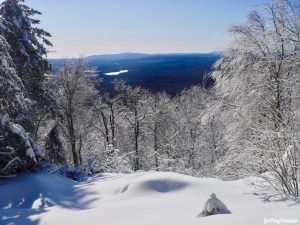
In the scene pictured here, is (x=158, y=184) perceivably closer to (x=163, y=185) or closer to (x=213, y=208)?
(x=163, y=185)

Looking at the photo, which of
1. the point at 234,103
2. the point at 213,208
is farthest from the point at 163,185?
the point at 234,103

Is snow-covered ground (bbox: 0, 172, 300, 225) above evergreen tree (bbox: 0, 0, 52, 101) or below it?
below

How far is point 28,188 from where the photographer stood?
857cm

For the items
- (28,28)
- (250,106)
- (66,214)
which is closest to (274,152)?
(66,214)

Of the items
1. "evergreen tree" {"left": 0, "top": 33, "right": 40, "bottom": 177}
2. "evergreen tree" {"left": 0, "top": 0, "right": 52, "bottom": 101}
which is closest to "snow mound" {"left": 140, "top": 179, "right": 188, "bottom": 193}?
"evergreen tree" {"left": 0, "top": 33, "right": 40, "bottom": 177}

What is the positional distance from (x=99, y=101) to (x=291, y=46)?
21.6 m

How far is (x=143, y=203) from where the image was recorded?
219 inches

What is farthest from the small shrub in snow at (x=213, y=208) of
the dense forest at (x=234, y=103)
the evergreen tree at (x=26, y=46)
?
the evergreen tree at (x=26, y=46)

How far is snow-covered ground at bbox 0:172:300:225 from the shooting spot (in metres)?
4.27

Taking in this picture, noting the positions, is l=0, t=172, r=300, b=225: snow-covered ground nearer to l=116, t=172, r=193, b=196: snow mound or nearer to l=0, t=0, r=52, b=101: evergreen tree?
l=116, t=172, r=193, b=196: snow mound

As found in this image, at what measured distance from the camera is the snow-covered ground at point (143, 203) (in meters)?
4.27

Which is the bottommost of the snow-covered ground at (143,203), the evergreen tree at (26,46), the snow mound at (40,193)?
the snow mound at (40,193)

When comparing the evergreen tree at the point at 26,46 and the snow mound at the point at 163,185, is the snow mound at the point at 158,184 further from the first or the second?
the evergreen tree at the point at 26,46

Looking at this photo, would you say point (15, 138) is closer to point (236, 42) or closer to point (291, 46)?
point (236, 42)
